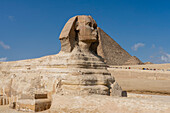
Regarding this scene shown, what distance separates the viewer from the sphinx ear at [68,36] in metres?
7.27

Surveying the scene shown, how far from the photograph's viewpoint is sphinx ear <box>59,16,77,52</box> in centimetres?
727

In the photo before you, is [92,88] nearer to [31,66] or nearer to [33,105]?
[33,105]

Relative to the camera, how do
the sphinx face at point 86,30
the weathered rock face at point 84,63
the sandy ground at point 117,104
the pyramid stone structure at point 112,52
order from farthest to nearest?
1. the pyramid stone structure at point 112,52
2. the sphinx face at point 86,30
3. the weathered rock face at point 84,63
4. the sandy ground at point 117,104

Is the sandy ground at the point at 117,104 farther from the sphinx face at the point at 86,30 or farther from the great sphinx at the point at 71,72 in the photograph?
the sphinx face at the point at 86,30

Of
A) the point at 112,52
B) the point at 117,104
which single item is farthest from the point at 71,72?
the point at 112,52

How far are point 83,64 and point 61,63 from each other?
0.81 metres

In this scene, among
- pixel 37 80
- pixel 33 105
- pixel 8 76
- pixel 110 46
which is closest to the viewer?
pixel 33 105

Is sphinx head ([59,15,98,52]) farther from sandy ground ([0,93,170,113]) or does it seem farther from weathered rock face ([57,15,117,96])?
sandy ground ([0,93,170,113])

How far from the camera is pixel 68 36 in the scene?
7203 millimetres

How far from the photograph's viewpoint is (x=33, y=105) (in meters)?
6.25

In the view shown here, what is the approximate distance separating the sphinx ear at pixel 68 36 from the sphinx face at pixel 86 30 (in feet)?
0.70

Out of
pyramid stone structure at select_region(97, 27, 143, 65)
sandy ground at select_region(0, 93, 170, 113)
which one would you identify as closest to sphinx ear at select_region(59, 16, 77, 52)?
sandy ground at select_region(0, 93, 170, 113)

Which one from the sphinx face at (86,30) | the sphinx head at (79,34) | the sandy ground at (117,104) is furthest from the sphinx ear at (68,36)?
the sandy ground at (117,104)

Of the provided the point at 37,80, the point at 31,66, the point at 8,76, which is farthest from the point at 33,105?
the point at 8,76
